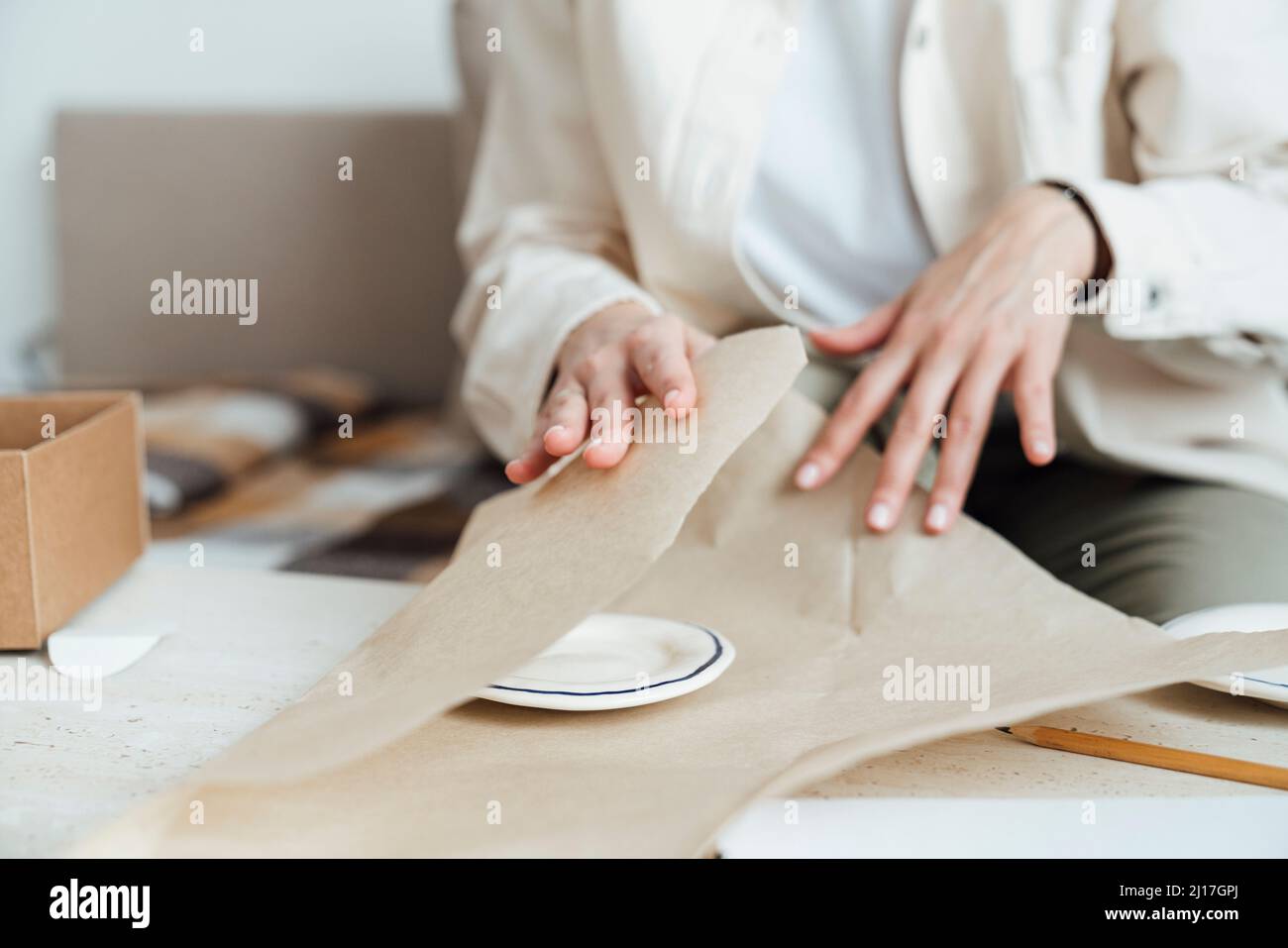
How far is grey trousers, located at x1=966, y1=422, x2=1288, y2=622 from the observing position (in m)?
0.66

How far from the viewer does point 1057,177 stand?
0.75 metres

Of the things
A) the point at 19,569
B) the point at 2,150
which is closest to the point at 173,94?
the point at 2,150

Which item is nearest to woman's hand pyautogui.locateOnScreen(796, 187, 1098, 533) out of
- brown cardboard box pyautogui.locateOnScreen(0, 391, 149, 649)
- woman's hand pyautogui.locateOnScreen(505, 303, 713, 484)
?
woman's hand pyautogui.locateOnScreen(505, 303, 713, 484)

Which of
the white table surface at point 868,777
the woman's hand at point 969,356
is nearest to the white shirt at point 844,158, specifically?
the woman's hand at point 969,356

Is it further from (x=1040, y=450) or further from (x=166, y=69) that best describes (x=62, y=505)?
(x=166, y=69)

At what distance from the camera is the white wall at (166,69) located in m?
1.94

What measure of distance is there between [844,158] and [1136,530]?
39 centimetres

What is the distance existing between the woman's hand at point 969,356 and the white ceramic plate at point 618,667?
17 cm

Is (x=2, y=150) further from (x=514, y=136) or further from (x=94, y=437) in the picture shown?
(x=94, y=437)

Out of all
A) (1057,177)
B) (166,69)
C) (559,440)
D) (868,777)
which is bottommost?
(868,777)

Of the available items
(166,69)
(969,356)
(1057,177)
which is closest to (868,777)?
(969,356)

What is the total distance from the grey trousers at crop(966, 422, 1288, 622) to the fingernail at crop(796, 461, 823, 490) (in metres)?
0.21

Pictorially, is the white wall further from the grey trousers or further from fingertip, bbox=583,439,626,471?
fingertip, bbox=583,439,626,471
